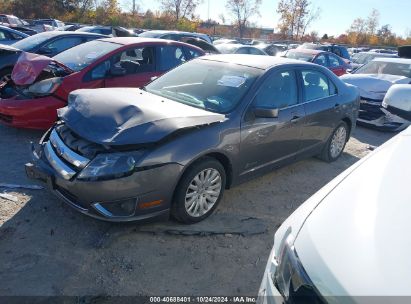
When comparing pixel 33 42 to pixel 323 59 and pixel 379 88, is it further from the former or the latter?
pixel 323 59

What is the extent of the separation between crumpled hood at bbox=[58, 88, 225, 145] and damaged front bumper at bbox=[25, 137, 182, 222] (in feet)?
1.01

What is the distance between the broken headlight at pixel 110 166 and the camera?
2949 millimetres

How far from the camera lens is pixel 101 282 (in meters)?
2.73

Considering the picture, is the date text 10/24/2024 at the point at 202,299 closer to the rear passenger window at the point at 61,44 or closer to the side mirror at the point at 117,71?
the side mirror at the point at 117,71

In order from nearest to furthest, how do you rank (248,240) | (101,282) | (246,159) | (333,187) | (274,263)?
(274,263) < (333,187) < (101,282) < (248,240) < (246,159)

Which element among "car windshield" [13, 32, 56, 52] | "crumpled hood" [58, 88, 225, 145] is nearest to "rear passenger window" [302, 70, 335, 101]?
"crumpled hood" [58, 88, 225, 145]

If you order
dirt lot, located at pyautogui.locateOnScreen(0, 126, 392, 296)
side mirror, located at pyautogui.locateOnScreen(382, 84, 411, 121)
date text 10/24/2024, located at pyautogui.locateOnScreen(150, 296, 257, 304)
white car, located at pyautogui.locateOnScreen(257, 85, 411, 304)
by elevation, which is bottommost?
date text 10/24/2024, located at pyautogui.locateOnScreen(150, 296, 257, 304)

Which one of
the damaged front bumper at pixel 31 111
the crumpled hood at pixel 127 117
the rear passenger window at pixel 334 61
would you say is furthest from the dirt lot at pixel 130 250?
the rear passenger window at pixel 334 61

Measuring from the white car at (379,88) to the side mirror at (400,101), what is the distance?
14.1 feet

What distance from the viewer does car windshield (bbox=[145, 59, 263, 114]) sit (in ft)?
12.5

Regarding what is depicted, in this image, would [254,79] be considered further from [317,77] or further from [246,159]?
[317,77]

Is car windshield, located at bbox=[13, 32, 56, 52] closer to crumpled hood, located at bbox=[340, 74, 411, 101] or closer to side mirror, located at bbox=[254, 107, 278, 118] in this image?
side mirror, located at bbox=[254, 107, 278, 118]

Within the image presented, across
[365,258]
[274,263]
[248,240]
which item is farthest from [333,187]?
[248,240]

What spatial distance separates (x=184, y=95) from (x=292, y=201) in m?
1.74
